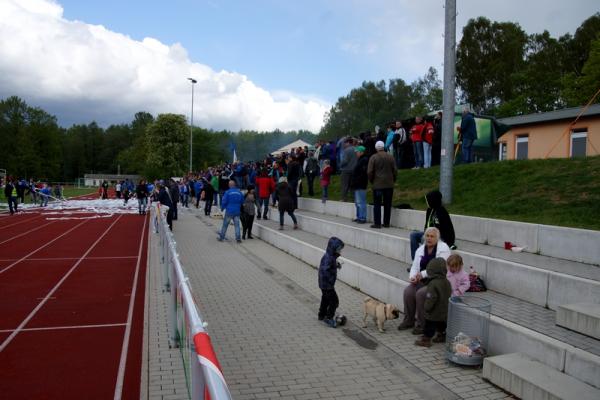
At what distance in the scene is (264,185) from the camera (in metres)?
18.0

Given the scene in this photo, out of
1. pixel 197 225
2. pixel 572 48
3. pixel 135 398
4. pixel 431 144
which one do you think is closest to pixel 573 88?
pixel 572 48

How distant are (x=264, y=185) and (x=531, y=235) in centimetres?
1133

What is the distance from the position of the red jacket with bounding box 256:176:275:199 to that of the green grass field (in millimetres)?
5668

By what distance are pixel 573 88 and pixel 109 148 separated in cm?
11628

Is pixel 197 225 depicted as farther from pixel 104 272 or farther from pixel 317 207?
pixel 104 272

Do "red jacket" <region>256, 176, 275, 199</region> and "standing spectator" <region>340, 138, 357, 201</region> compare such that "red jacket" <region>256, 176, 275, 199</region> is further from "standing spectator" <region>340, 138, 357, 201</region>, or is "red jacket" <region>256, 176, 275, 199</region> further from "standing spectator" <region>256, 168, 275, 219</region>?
"standing spectator" <region>340, 138, 357, 201</region>

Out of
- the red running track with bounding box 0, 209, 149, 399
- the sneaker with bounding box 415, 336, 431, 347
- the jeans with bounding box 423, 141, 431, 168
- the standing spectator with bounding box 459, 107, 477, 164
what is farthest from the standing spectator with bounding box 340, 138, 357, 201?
the sneaker with bounding box 415, 336, 431, 347

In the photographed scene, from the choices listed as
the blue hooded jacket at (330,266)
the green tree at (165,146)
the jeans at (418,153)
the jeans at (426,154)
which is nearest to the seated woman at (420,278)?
the blue hooded jacket at (330,266)

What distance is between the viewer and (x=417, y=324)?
21.9 feet

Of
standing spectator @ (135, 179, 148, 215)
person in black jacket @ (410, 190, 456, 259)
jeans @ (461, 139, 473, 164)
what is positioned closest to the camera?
person in black jacket @ (410, 190, 456, 259)

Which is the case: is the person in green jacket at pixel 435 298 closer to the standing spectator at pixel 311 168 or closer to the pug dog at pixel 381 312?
the pug dog at pixel 381 312

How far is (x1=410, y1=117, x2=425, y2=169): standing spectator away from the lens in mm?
14984

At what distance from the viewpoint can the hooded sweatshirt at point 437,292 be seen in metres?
6.00

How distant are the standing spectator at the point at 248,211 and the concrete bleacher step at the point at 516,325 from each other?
245 inches
